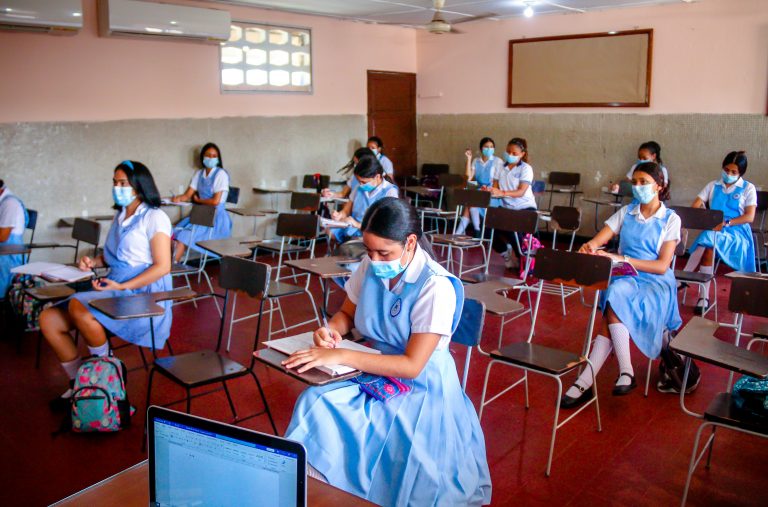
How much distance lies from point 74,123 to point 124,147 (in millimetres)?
523

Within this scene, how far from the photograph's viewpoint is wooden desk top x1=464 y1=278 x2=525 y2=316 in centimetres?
367

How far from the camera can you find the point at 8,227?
515cm

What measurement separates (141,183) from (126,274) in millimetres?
504

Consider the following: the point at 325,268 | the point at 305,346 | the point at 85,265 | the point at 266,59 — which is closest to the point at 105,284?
the point at 85,265

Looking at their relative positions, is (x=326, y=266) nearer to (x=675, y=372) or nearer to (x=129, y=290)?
(x=129, y=290)

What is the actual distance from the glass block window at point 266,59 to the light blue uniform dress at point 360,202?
2927 millimetres

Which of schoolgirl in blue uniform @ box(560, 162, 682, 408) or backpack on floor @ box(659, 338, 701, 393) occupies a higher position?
schoolgirl in blue uniform @ box(560, 162, 682, 408)

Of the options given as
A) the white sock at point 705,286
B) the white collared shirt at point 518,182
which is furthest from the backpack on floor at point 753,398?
the white collared shirt at point 518,182

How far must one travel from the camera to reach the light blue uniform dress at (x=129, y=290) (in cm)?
361

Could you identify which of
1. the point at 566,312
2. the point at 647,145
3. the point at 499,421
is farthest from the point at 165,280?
the point at 647,145

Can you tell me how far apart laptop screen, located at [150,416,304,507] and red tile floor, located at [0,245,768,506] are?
1.96m

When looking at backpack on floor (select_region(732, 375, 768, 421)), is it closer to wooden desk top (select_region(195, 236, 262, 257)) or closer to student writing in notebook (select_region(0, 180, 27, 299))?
wooden desk top (select_region(195, 236, 262, 257))

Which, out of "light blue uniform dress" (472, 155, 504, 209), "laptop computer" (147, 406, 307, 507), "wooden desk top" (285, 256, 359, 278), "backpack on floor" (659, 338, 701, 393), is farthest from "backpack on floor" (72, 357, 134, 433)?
"light blue uniform dress" (472, 155, 504, 209)

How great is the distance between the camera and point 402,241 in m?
2.30
